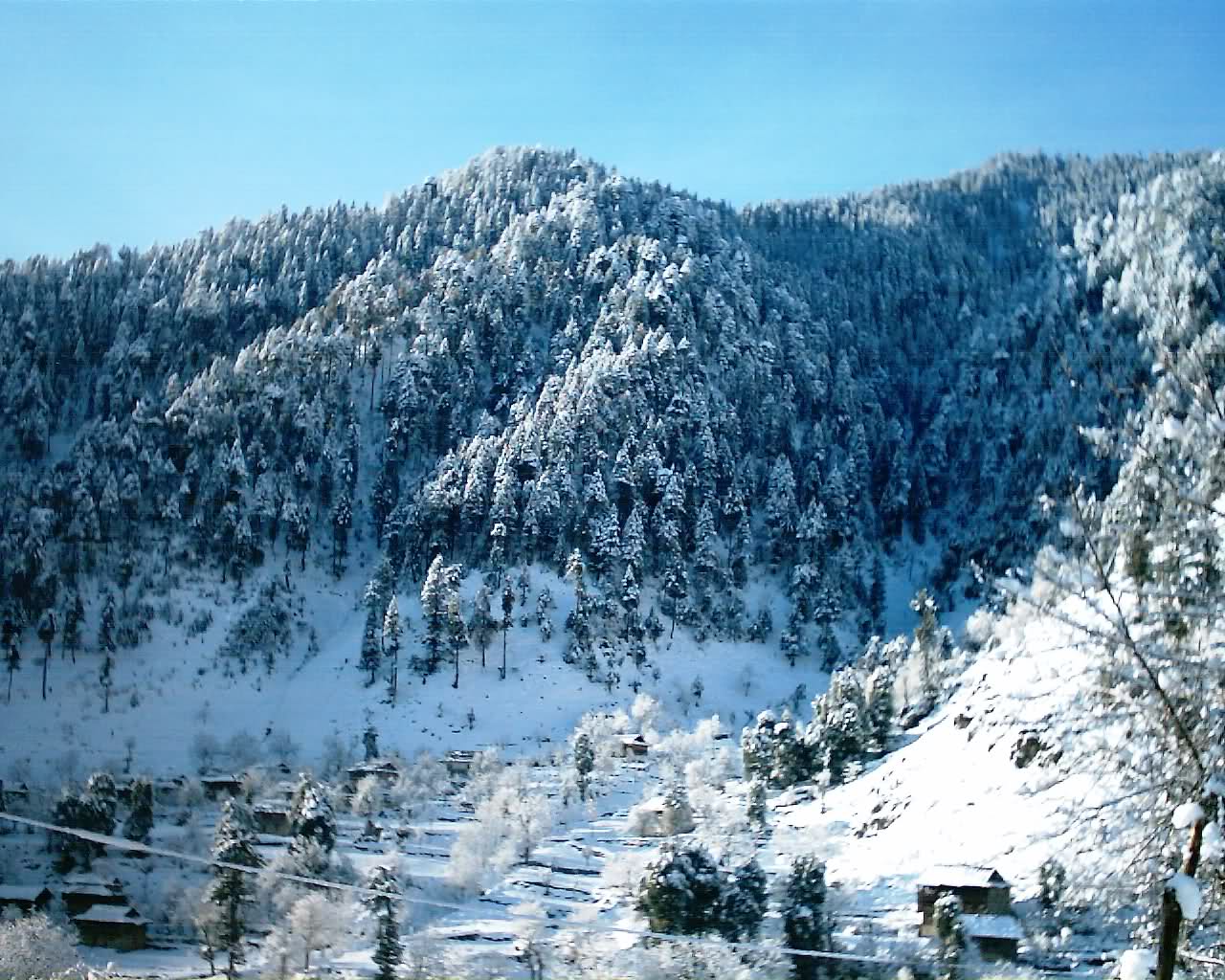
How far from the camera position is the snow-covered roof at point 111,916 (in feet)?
127

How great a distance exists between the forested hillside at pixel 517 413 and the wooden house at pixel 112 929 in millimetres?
58251

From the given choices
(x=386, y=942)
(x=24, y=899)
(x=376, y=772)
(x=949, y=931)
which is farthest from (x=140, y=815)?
(x=949, y=931)

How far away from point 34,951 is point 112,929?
8664 millimetres

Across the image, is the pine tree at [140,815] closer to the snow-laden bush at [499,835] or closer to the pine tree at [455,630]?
the snow-laden bush at [499,835]

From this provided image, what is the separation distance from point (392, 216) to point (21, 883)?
164217 millimetres

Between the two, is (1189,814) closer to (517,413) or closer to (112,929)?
(112,929)

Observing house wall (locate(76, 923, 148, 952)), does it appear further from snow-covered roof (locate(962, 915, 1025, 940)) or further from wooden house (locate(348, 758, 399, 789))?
snow-covered roof (locate(962, 915, 1025, 940))

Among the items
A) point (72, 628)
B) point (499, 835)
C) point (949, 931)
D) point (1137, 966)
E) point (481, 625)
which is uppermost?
point (72, 628)

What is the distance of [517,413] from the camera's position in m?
133

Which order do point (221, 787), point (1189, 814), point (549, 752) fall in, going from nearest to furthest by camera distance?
point (1189, 814) < point (221, 787) < point (549, 752)

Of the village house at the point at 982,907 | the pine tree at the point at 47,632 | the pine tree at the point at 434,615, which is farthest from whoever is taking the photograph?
the pine tree at the point at 434,615

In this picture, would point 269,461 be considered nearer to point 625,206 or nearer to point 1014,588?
point 625,206

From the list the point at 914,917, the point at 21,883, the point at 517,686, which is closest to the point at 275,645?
the point at 517,686

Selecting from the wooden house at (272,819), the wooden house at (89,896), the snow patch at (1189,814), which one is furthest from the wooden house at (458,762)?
the snow patch at (1189,814)
